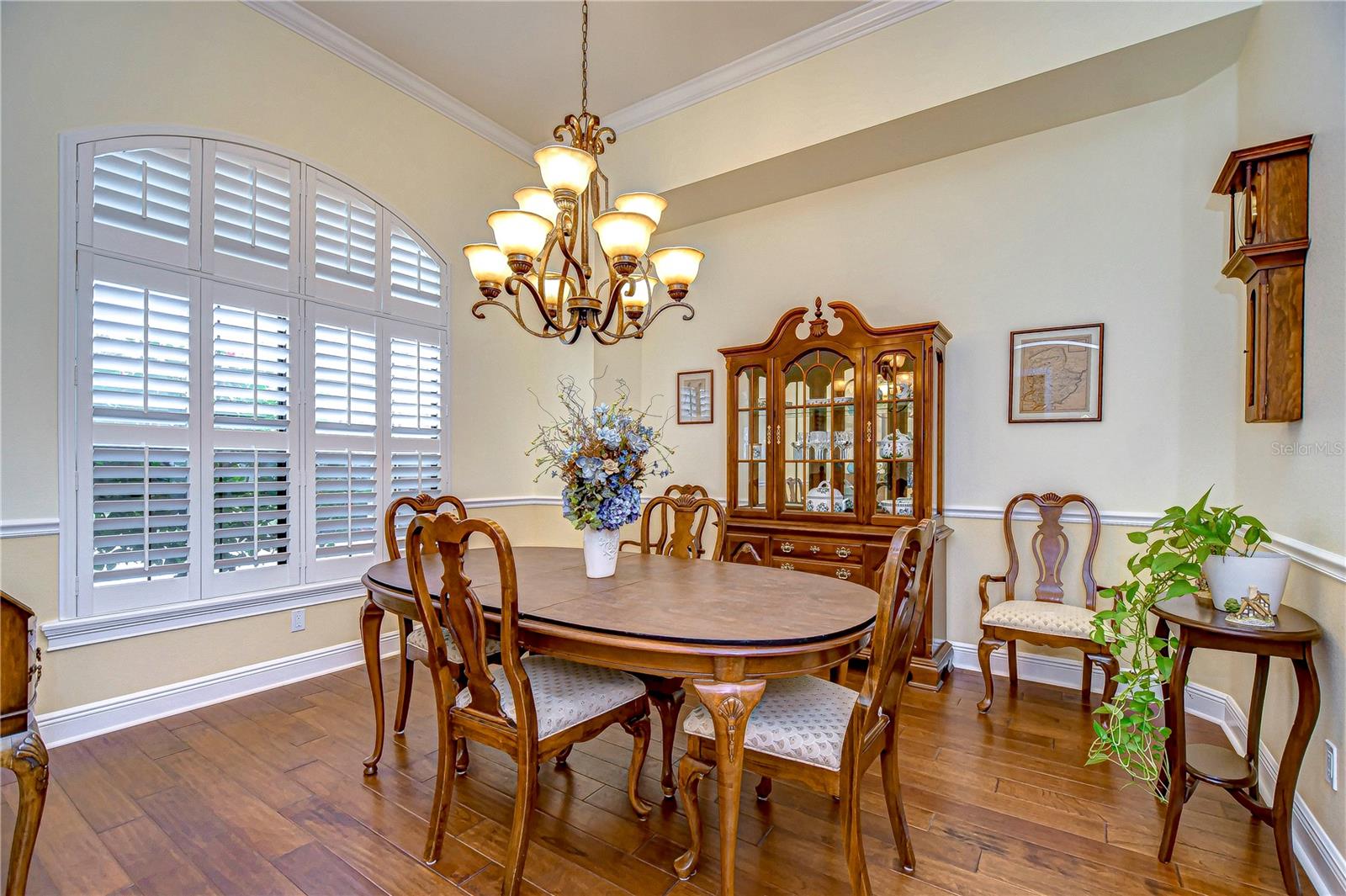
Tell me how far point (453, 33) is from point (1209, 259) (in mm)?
4065

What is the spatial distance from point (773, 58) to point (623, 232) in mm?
2022

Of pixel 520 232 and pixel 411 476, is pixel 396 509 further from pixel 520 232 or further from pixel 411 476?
pixel 520 232

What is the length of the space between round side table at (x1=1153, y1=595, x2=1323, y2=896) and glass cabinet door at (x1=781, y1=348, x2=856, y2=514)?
1.68 m

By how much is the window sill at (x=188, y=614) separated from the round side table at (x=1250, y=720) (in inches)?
149

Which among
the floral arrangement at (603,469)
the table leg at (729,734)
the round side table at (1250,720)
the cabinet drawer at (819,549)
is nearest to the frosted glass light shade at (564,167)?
the floral arrangement at (603,469)

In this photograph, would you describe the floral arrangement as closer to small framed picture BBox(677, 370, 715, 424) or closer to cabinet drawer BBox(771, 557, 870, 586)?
cabinet drawer BBox(771, 557, 870, 586)

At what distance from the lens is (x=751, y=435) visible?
3859 millimetres

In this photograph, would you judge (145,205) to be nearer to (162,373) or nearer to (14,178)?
(14,178)

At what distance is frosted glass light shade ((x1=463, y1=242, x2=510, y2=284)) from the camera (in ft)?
8.42

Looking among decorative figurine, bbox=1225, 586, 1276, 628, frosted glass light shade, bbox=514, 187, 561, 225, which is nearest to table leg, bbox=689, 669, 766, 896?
decorative figurine, bbox=1225, 586, 1276, 628

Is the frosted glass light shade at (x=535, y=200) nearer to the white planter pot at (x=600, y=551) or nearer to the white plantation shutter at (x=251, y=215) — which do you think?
the white planter pot at (x=600, y=551)

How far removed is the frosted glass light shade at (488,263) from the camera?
101 inches

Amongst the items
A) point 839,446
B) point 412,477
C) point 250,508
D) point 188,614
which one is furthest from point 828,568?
point 188,614

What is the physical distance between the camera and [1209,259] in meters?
2.88
